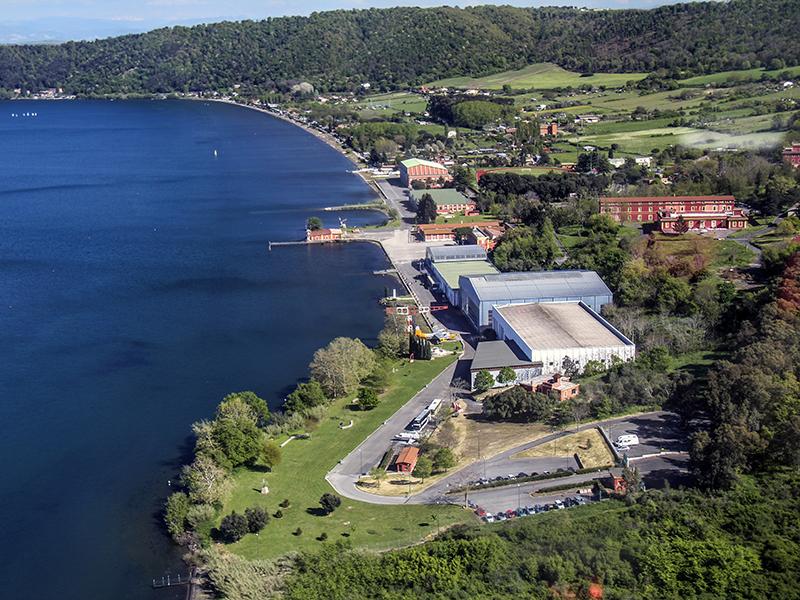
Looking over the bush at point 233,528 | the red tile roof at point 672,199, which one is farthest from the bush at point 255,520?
the red tile roof at point 672,199

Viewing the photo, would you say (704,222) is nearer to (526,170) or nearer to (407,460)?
(526,170)

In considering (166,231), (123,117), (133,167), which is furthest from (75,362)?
(123,117)

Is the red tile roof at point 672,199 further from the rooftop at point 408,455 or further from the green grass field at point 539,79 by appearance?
the green grass field at point 539,79

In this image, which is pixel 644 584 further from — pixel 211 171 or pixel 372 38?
pixel 372 38

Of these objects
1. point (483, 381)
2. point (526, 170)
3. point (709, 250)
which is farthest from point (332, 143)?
point (483, 381)

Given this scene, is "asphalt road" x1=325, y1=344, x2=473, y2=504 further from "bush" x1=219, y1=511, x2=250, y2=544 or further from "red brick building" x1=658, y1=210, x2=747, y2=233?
"red brick building" x1=658, y1=210, x2=747, y2=233

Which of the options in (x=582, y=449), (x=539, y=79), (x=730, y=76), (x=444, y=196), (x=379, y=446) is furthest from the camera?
Result: (x=539, y=79)

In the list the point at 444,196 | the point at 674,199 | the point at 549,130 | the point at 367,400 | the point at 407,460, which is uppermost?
the point at 549,130
